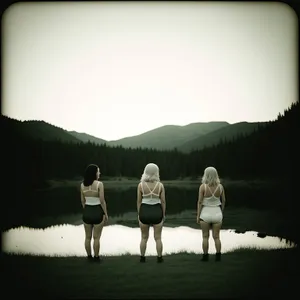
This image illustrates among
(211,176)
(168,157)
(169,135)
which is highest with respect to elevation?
(169,135)

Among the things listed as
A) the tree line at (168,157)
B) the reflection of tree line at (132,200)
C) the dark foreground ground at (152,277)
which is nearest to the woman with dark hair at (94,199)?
the dark foreground ground at (152,277)

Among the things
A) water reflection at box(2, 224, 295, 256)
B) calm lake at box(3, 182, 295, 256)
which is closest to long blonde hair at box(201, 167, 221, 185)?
water reflection at box(2, 224, 295, 256)

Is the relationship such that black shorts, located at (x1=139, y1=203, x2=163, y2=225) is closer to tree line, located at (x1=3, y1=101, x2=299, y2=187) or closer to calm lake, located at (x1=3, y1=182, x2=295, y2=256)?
calm lake, located at (x1=3, y1=182, x2=295, y2=256)

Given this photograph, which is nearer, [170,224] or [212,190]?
[212,190]

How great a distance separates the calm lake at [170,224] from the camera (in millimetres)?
10164

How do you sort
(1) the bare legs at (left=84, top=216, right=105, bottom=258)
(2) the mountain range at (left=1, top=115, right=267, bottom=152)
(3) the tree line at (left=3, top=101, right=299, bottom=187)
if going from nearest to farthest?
(1) the bare legs at (left=84, top=216, right=105, bottom=258)
(3) the tree line at (left=3, top=101, right=299, bottom=187)
(2) the mountain range at (left=1, top=115, right=267, bottom=152)

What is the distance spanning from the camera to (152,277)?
211 inches

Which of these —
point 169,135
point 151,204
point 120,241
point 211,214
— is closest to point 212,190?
point 211,214

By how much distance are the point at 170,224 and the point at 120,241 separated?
3.05 metres

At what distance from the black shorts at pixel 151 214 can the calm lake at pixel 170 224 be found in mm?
2544

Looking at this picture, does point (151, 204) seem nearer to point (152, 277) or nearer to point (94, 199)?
point (94, 199)

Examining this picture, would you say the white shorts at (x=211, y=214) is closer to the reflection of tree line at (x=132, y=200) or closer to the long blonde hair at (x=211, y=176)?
the long blonde hair at (x=211, y=176)

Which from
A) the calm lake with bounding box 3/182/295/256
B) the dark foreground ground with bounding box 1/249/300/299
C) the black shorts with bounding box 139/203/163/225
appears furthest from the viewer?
the calm lake with bounding box 3/182/295/256

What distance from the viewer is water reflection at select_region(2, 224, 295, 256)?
929cm
